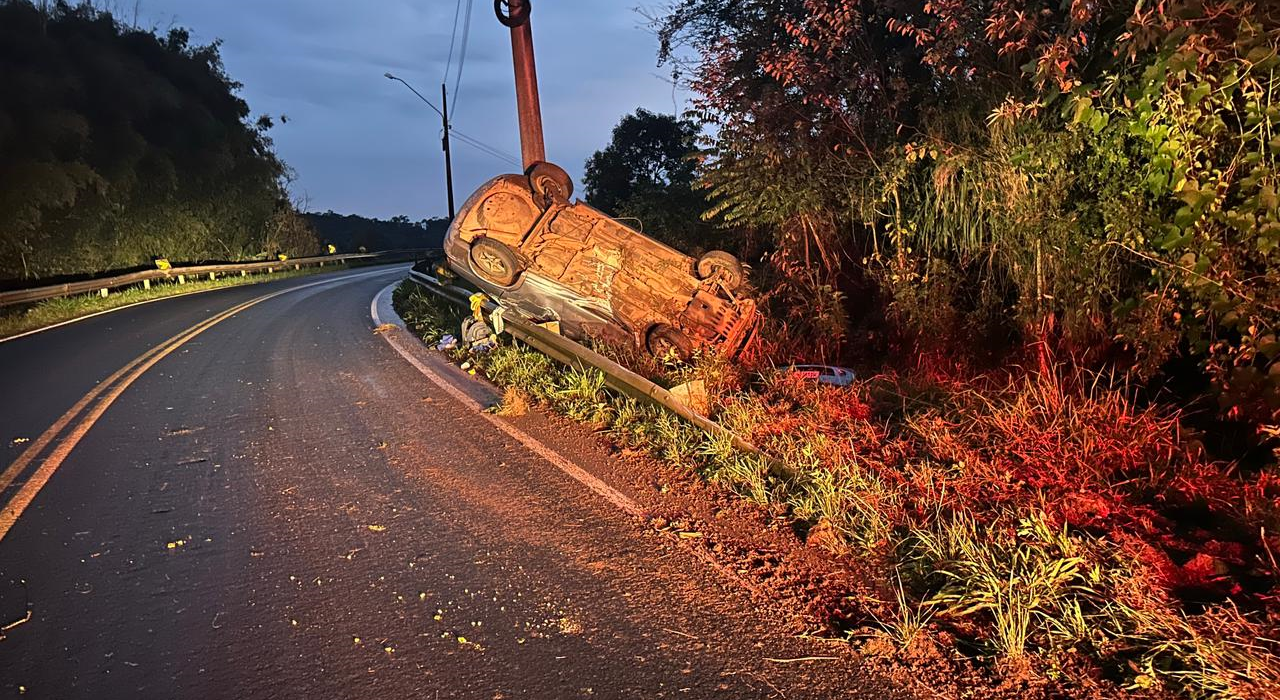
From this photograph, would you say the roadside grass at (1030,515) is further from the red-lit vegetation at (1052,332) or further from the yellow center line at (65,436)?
the yellow center line at (65,436)

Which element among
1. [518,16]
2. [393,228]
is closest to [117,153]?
[518,16]

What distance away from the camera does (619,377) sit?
712cm

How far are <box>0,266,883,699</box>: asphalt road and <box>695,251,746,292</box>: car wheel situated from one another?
8.37 feet

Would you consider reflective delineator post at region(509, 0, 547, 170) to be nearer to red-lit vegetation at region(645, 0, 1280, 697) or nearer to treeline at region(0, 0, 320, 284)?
red-lit vegetation at region(645, 0, 1280, 697)

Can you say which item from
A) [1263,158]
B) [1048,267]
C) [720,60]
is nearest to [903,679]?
[1263,158]

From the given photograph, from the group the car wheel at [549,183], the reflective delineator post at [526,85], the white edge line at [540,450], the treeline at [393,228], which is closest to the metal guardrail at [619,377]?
the white edge line at [540,450]

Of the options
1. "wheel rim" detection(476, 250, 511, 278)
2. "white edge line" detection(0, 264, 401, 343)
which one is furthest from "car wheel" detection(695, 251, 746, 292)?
"white edge line" detection(0, 264, 401, 343)

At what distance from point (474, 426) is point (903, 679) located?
4.65 metres

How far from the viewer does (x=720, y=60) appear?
28.6ft

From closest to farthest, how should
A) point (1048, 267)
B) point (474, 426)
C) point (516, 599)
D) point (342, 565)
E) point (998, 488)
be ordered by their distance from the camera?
point (516, 599), point (342, 565), point (998, 488), point (1048, 267), point (474, 426)

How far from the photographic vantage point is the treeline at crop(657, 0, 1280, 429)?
4.45 meters

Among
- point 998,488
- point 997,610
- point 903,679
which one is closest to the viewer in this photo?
point 903,679

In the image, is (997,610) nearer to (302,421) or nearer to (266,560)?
(266,560)

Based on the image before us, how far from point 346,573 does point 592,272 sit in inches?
195
